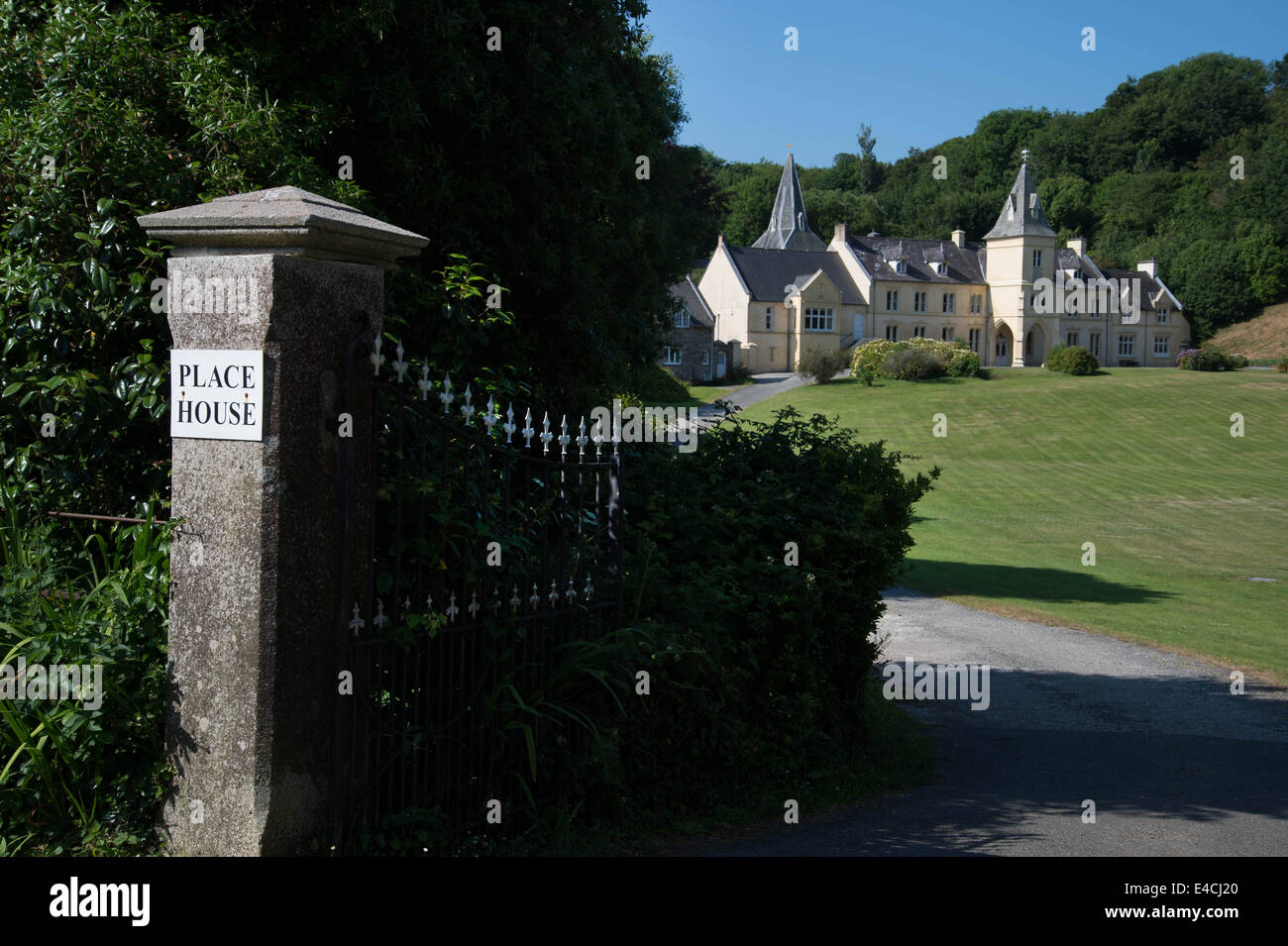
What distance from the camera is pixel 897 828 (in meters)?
6.05

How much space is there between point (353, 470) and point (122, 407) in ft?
6.49

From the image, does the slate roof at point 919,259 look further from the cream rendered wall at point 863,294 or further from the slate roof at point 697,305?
the slate roof at point 697,305

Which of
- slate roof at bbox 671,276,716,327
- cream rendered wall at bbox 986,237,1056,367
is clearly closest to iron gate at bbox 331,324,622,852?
slate roof at bbox 671,276,716,327

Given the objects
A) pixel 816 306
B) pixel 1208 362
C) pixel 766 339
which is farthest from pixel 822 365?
pixel 1208 362

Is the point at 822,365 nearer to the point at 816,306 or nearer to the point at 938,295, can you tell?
the point at 816,306

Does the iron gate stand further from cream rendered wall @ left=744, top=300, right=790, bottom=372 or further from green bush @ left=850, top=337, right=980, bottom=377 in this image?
cream rendered wall @ left=744, top=300, right=790, bottom=372

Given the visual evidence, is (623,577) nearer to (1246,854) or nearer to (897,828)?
(897,828)

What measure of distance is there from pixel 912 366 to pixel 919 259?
75.6 feet

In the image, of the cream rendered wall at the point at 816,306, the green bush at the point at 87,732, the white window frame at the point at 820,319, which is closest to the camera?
the green bush at the point at 87,732

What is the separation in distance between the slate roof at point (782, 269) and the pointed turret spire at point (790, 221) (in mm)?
6456

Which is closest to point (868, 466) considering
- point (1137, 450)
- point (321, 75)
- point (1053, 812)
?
point (1053, 812)

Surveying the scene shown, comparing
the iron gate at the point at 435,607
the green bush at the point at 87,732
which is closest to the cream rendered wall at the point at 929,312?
the iron gate at the point at 435,607

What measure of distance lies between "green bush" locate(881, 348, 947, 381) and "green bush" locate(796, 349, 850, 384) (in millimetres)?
2772

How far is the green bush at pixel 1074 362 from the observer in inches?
2598
